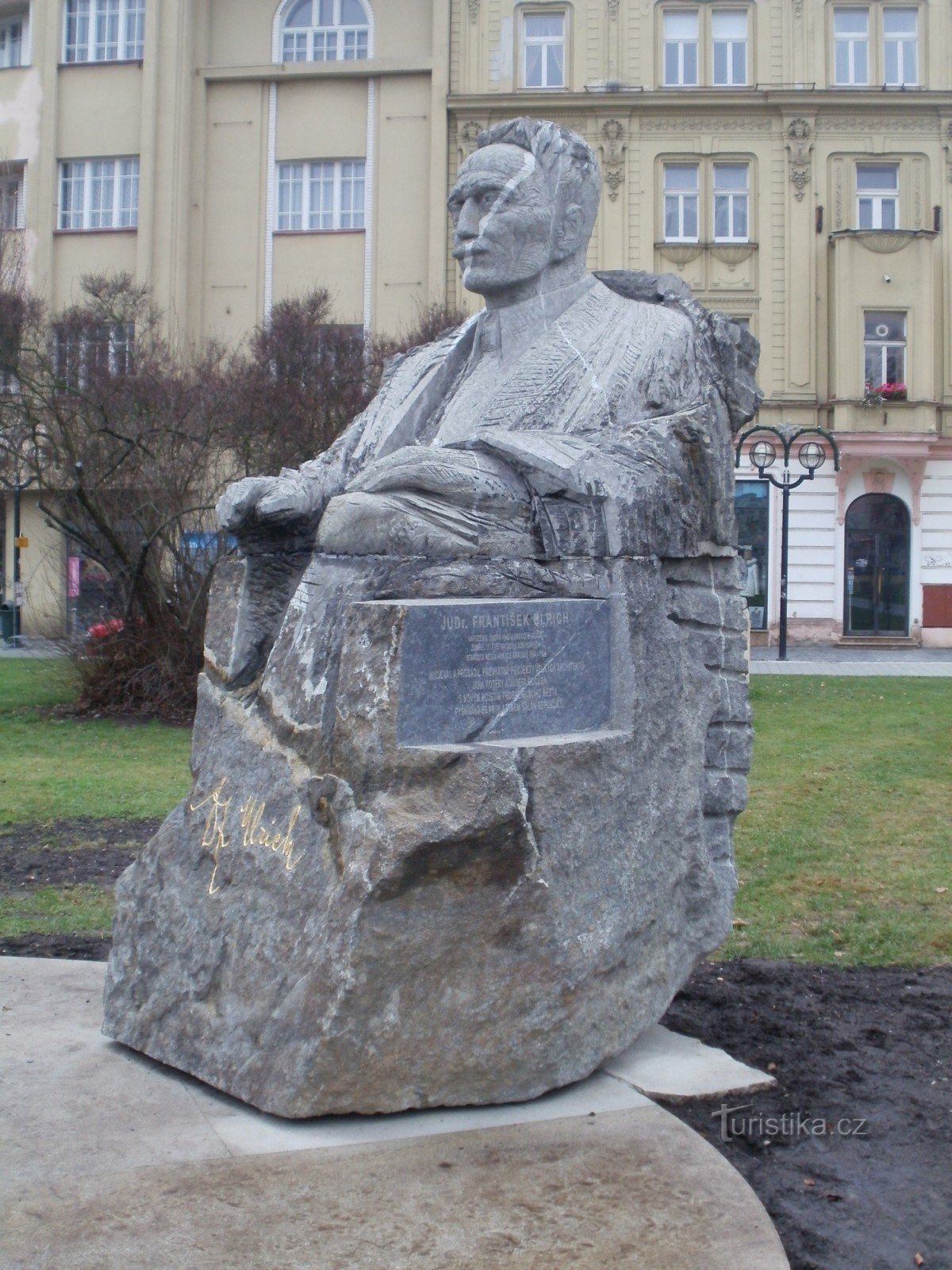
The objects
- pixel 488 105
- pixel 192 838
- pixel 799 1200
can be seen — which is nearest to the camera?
pixel 799 1200

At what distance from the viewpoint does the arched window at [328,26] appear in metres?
23.2

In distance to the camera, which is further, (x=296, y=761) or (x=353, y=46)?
(x=353, y=46)

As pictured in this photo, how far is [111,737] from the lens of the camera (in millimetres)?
11211

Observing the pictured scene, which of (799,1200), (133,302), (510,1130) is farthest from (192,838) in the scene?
(133,302)

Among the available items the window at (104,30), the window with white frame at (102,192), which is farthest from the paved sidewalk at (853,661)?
the window at (104,30)

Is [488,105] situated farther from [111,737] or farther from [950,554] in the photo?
[111,737]

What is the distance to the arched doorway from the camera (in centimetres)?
2305

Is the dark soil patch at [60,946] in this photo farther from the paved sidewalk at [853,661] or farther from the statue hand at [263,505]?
the paved sidewalk at [853,661]

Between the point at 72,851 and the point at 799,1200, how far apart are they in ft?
15.8

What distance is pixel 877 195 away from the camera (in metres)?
23.0

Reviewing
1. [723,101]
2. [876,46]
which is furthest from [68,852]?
[876,46]

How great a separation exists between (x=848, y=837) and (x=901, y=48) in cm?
1915

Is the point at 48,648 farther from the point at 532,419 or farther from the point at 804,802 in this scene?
the point at 532,419
